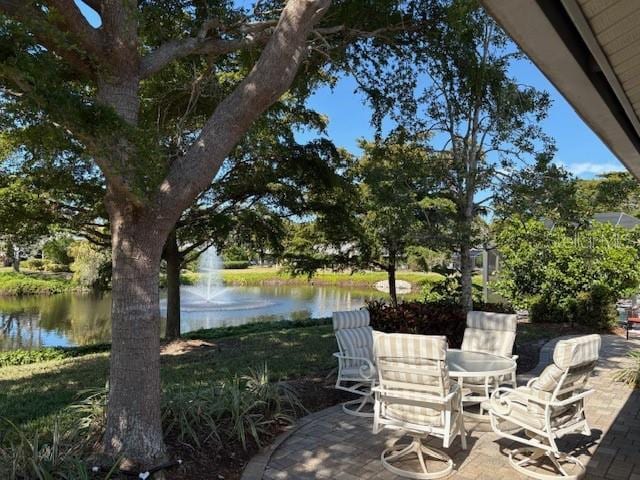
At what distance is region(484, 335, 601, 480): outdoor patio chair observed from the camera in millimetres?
3750

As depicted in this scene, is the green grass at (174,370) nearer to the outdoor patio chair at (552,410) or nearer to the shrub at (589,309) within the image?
the outdoor patio chair at (552,410)

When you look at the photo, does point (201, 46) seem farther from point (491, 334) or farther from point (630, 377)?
point (630, 377)

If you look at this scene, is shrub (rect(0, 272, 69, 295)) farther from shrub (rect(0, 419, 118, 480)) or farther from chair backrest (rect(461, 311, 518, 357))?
shrub (rect(0, 419, 118, 480))

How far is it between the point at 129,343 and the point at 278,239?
8.12 m

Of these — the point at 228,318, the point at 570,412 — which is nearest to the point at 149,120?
the point at 570,412

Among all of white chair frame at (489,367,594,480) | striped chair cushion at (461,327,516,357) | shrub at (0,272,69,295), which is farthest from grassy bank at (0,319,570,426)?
shrub at (0,272,69,295)

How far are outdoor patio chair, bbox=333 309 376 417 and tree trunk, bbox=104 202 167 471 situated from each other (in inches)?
91.4

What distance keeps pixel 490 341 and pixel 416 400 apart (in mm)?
2714

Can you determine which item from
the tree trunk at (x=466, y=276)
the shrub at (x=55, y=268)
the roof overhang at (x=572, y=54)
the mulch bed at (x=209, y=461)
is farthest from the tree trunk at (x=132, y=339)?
the shrub at (x=55, y=268)

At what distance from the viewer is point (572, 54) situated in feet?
6.06

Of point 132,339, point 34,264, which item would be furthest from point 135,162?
point 34,264

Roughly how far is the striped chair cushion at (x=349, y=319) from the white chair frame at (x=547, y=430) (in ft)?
7.22

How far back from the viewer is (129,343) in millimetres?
3473

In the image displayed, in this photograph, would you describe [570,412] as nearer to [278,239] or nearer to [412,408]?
[412,408]
